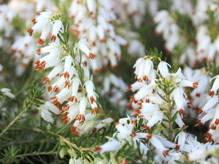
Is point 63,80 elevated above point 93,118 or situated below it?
above

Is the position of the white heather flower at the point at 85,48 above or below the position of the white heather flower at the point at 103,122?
above

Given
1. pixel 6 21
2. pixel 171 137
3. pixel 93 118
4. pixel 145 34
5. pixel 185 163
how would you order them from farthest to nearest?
pixel 145 34 → pixel 6 21 → pixel 93 118 → pixel 171 137 → pixel 185 163

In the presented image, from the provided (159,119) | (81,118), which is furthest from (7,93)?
(159,119)

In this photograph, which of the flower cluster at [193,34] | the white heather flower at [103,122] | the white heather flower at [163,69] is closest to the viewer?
the white heather flower at [163,69]

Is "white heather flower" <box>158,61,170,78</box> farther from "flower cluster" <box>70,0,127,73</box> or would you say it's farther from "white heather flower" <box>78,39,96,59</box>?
"flower cluster" <box>70,0,127,73</box>

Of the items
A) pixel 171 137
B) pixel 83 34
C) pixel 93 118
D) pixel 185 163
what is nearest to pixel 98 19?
pixel 83 34

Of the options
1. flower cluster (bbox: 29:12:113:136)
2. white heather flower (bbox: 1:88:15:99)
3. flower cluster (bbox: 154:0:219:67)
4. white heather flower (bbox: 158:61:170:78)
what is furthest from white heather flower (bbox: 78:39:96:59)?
flower cluster (bbox: 154:0:219:67)

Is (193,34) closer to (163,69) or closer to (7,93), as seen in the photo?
(163,69)

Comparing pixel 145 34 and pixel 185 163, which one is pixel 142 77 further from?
pixel 145 34

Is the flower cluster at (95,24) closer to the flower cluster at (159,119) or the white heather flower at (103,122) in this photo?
the white heather flower at (103,122)

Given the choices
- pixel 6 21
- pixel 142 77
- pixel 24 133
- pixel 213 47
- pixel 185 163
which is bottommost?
pixel 185 163

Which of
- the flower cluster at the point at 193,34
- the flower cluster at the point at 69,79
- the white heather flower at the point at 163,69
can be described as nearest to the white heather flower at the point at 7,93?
the flower cluster at the point at 69,79
